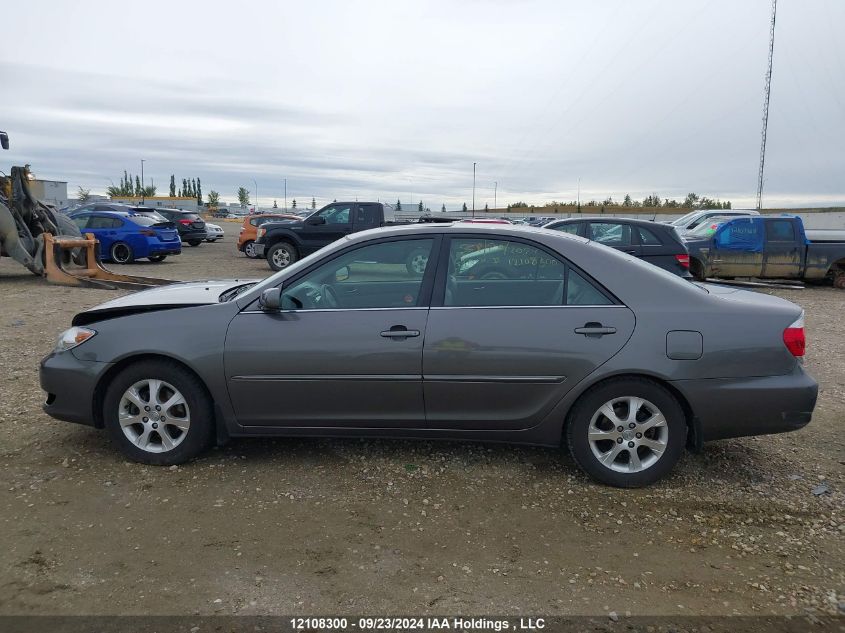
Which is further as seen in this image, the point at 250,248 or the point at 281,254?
the point at 250,248

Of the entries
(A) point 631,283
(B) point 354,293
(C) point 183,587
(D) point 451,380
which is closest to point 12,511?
(C) point 183,587

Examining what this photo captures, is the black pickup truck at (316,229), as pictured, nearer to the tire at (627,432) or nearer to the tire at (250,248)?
the tire at (250,248)

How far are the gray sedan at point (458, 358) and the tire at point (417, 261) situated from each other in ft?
0.09

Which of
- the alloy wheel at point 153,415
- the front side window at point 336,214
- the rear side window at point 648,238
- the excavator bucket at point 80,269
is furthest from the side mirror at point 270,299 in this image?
the front side window at point 336,214

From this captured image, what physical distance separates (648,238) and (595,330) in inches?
276

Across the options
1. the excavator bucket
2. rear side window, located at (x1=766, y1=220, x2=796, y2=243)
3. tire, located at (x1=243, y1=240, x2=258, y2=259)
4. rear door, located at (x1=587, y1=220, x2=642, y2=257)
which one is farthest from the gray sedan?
tire, located at (x1=243, y1=240, x2=258, y2=259)

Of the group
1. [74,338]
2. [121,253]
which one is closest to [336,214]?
[121,253]

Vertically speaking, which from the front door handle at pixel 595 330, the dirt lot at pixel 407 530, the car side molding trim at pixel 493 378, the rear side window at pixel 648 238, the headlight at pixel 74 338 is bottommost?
the dirt lot at pixel 407 530

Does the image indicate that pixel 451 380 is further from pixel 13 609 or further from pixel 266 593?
pixel 13 609

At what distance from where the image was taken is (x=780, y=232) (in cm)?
1384

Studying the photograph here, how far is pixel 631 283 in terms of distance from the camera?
382 centimetres

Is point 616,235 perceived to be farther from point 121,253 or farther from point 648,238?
point 121,253

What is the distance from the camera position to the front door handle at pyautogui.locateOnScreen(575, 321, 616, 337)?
370 centimetres

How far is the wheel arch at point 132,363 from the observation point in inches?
155
